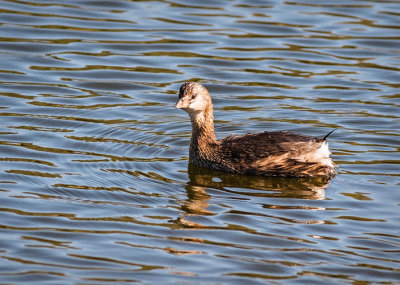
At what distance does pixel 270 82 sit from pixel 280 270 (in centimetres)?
645

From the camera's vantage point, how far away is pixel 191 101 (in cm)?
1047

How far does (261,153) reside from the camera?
1009 centimetres

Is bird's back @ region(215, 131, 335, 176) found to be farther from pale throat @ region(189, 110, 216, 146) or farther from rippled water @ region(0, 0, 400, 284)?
pale throat @ region(189, 110, 216, 146)

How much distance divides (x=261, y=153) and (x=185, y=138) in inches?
68.5

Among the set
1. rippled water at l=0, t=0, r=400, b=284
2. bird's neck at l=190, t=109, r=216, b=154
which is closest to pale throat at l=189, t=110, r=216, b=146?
bird's neck at l=190, t=109, r=216, b=154

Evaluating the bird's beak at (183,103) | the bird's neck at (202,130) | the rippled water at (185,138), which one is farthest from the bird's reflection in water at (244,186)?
the bird's beak at (183,103)

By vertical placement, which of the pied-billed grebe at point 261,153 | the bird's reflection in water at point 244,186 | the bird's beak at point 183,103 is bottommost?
the bird's reflection in water at point 244,186

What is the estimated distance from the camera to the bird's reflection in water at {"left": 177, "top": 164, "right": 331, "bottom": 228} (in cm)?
928

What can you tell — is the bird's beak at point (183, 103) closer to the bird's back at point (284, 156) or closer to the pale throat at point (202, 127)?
the pale throat at point (202, 127)

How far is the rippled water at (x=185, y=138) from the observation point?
773cm

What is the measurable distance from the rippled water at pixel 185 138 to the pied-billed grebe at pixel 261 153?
146 millimetres

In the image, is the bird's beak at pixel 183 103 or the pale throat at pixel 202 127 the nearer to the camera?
the bird's beak at pixel 183 103

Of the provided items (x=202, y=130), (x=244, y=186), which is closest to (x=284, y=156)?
(x=244, y=186)

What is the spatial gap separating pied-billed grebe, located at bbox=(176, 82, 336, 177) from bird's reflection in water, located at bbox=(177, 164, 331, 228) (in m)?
0.09
